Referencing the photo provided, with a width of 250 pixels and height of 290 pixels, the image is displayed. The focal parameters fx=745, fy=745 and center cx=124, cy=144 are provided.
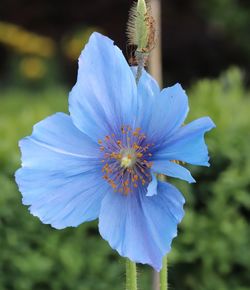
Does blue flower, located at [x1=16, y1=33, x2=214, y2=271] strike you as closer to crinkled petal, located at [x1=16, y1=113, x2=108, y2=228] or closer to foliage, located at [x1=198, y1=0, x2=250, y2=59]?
crinkled petal, located at [x1=16, y1=113, x2=108, y2=228]

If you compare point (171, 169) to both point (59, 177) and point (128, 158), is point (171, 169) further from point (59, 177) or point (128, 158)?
point (59, 177)

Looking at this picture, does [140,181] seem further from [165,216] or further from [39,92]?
[39,92]

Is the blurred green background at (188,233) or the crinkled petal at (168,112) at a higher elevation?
the blurred green background at (188,233)

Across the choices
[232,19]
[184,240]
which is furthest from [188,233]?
[232,19]

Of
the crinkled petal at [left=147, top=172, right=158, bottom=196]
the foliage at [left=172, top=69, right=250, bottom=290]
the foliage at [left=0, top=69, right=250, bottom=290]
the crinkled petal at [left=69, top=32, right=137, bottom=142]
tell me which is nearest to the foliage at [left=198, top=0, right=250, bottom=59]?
the foliage at [left=0, top=69, right=250, bottom=290]

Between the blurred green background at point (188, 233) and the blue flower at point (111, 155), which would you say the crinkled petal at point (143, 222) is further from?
the blurred green background at point (188, 233)

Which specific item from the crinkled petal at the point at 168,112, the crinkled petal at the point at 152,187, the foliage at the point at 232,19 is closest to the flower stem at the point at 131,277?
the crinkled petal at the point at 152,187

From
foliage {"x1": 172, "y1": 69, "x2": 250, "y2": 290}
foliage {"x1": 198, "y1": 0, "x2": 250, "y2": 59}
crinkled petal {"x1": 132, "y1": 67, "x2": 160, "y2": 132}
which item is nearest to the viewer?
crinkled petal {"x1": 132, "y1": 67, "x2": 160, "y2": 132}
